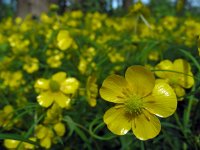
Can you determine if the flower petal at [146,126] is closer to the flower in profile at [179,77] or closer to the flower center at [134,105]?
the flower center at [134,105]

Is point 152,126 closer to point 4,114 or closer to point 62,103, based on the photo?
point 62,103

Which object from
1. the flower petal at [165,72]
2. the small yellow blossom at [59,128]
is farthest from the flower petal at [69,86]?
the flower petal at [165,72]

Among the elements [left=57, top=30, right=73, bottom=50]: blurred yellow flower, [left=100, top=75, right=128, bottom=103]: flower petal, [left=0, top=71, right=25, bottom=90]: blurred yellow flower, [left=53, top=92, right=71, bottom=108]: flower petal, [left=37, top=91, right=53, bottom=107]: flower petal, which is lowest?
[left=0, top=71, right=25, bottom=90]: blurred yellow flower

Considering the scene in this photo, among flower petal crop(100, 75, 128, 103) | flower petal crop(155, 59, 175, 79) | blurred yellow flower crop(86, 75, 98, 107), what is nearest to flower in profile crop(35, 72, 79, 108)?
blurred yellow flower crop(86, 75, 98, 107)

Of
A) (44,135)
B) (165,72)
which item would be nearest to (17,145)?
(44,135)

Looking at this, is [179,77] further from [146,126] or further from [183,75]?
[146,126]

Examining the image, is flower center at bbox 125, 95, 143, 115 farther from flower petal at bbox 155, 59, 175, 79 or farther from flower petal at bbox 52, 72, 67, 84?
flower petal at bbox 52, 72, 67, 84

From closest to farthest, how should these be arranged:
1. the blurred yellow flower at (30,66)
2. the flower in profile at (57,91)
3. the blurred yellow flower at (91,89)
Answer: the blurred yellow flower at (91,89) → the flower in profile at (57,91) → the blurred yellow flower at (30,66)
